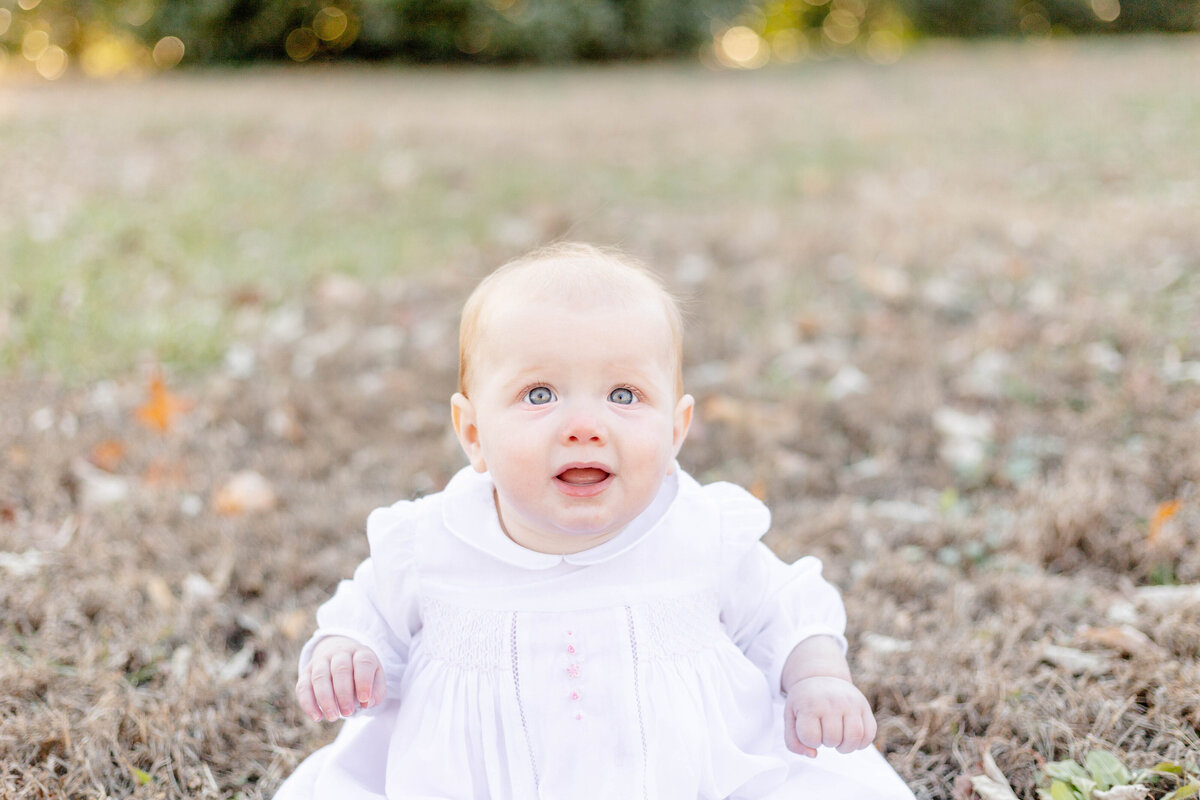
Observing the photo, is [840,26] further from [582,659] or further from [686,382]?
[582,659]

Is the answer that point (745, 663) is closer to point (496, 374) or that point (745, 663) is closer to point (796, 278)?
point (496, 374)

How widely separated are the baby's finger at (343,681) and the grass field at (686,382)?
363mm

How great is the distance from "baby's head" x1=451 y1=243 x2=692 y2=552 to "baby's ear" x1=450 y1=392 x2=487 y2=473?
0.04 meters

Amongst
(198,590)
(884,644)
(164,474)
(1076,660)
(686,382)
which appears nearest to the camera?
(1076,660)

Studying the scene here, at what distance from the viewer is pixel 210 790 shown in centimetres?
173

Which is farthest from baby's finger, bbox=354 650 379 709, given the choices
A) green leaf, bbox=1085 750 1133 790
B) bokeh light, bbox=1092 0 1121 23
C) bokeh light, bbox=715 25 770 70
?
bokeh light, bbox=1092 0 1121 23

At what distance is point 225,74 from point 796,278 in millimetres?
9321

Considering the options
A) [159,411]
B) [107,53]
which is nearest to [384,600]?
[159,411]

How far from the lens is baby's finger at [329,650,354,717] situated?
1.53 meters

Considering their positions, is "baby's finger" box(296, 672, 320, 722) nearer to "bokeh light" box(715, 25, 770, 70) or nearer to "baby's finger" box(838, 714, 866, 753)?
"baby's finger" box(838, 714, 866, 753)

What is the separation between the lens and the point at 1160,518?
241cm

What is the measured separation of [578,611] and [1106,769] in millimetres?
885

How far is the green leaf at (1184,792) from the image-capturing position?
159 cm

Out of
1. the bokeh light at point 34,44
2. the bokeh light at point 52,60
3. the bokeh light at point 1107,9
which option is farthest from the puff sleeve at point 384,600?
the bokeh light at point 1107,9
